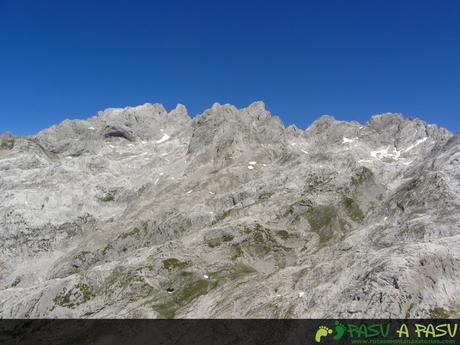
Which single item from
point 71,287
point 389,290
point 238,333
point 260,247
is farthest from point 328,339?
point 71,287

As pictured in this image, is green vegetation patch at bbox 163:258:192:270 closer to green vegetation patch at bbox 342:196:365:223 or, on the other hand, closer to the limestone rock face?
the limestone rock face

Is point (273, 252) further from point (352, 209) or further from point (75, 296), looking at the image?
point (75, 296)

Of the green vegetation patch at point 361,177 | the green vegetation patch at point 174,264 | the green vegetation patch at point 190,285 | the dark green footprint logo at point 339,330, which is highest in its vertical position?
the green vegetation patch at point 361,177

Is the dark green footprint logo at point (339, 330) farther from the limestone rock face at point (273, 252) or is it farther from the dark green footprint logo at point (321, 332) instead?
the limestone rock face at point (273, 252)

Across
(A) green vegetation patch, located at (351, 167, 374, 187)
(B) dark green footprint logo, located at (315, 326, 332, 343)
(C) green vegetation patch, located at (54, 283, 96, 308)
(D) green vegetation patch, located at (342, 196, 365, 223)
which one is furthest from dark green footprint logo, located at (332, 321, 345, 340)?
(A) green vegetation patch, located at (351, 167, 374, 187)

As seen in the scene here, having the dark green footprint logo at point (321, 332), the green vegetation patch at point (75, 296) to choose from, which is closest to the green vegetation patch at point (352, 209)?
the dark green footprint logo at point (321, 332)

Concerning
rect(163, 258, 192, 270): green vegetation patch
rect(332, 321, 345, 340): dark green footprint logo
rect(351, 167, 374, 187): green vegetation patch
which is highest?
rect(351, 167, 374, 187): green vegetation patch

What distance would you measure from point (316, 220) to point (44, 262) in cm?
11749

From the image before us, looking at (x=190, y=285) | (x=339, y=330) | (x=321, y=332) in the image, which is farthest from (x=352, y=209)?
(x=339, y=330)

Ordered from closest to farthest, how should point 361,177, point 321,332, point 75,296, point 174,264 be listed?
point 321,332 < point 75,296 < point 174,264 < point 361,177

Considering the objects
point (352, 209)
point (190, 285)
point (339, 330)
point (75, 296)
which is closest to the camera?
point (339, 330)

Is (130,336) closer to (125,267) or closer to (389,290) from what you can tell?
(125,267)

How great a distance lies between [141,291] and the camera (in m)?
129

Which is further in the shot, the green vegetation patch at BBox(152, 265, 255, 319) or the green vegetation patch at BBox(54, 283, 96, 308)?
the green vegetation patch at BBox(54, 283, 96, 308)
